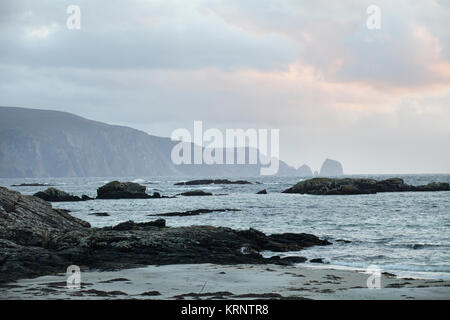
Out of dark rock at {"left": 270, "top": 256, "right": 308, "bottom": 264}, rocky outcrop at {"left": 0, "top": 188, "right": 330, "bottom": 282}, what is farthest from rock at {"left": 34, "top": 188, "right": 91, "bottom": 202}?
dark rock at {"left": 270, "top": 256, "right": 308, "bottom": 264}

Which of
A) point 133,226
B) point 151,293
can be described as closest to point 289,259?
point 151,293

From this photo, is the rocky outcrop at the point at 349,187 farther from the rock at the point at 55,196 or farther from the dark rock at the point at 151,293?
the dark rock at the point at 151,293

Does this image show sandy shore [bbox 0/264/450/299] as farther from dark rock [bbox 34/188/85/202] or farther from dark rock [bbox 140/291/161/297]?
dark rock [bbox 34/188/85/202]

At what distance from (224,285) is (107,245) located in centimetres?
766

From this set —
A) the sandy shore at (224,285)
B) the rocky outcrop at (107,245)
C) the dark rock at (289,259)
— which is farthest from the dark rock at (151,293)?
the dark rock at (289,259)

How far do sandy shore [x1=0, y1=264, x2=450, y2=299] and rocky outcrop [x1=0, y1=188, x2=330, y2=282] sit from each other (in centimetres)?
167

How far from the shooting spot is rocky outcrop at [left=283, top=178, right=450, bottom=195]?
87.1 metres

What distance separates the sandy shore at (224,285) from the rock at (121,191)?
64509 mm

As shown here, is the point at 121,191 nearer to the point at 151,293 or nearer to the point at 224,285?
the point at 224,285

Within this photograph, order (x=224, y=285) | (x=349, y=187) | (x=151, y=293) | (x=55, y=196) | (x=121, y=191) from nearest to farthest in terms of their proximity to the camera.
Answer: (x=151, y=293)
(x=224, y=285)
(x=55, y=196)
(x=121, y=191)
(x=349, y=187)

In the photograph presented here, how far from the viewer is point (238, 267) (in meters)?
17.9

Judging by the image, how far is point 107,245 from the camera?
20.4m
